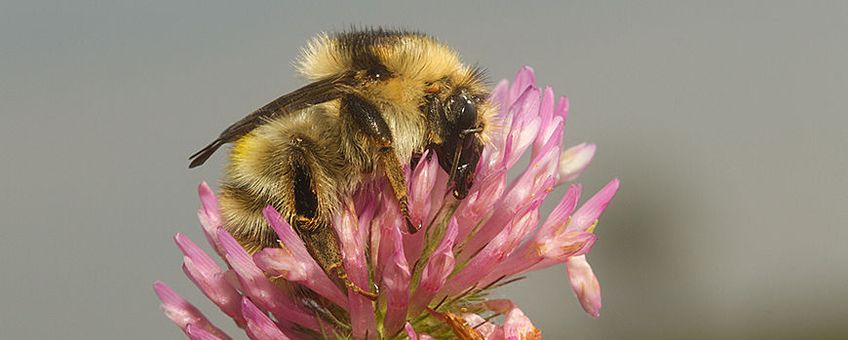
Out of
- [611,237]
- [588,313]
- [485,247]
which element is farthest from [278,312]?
[611,237]

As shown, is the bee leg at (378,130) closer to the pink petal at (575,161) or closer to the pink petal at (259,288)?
the pink petal at (259,288)

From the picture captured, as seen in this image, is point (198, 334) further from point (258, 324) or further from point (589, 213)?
point (589, 213)

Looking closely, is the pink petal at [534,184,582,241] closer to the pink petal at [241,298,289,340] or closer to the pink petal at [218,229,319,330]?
the pink petal at [218,229,319,330]

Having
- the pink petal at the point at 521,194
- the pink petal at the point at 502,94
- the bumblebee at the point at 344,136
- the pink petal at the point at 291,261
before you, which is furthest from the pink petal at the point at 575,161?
the pink petal at the point at 291,261

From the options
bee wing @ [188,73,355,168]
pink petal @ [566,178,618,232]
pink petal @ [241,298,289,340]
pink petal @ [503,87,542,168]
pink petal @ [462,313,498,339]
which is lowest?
pink petal @ [462,313,498,339]

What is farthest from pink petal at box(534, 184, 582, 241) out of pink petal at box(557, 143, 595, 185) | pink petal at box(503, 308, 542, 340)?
pink petal at box(557, 143, 595, 185)
